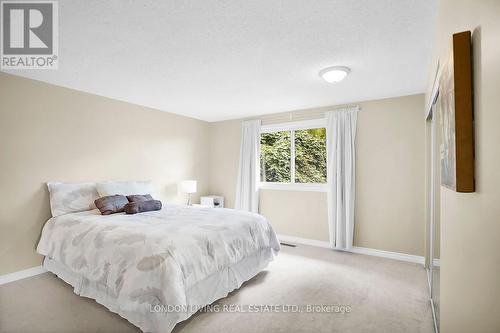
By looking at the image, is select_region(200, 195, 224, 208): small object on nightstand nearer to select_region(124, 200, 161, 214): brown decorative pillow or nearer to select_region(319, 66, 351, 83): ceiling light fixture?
select_region(124, 200, 161, 214): brown decorative pillow

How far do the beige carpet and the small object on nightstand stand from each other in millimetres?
2074

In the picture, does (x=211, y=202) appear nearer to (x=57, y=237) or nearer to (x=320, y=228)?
(x=320, y=228)

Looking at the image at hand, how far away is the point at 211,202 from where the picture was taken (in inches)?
205

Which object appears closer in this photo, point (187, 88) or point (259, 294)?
point (259, 294)

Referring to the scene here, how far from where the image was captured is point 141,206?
3.39 meters

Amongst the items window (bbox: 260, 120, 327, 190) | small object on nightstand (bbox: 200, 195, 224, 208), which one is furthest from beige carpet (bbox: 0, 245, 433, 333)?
small object on nightstand (bbox: 200, 195, 224, 208)

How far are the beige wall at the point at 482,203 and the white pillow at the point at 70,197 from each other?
12.7 ft

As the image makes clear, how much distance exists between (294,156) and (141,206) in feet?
9.34

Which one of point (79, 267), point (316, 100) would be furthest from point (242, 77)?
point (79, 267)

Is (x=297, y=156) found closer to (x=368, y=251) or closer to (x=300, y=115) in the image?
(x=300, y=115)

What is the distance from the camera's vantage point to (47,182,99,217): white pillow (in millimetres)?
3223

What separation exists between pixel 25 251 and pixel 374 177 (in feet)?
15.9

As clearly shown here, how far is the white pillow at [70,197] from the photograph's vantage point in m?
3.22

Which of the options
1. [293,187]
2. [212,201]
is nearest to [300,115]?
[293,187]
